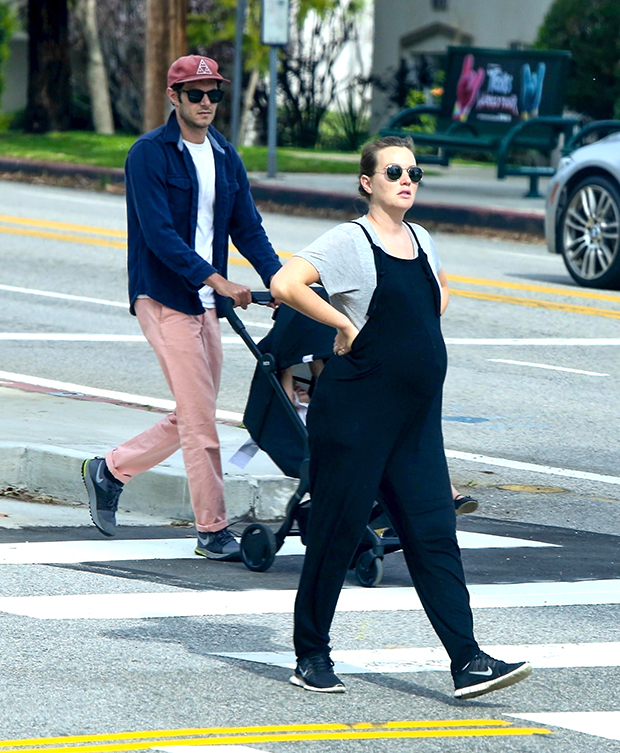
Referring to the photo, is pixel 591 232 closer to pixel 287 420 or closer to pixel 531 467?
pixel 531 467

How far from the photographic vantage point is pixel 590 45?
27.6m

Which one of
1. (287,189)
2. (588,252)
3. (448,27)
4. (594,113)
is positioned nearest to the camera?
(588,252)

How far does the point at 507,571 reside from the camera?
6.34 metres

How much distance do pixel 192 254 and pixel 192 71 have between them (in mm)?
727

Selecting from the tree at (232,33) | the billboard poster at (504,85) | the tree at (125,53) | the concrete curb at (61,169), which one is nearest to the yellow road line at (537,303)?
the billboard poster at (504,85)

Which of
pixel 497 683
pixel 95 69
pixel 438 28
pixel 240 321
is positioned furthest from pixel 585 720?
Result: pixel 438 28

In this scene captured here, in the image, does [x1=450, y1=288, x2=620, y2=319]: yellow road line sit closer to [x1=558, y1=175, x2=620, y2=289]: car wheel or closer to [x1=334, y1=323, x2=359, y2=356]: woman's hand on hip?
[x1=558, y1=175, x2=620, y2=289]: car wheel

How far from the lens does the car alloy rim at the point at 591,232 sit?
14148 millimetres

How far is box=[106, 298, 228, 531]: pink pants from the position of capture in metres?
6.26

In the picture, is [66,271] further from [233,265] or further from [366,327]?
[366,327]

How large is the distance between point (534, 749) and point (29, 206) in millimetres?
16045

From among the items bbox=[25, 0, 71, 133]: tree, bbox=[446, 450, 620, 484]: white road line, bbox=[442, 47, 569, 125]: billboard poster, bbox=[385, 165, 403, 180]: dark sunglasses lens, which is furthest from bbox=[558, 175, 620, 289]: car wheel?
bbox=[25, 0, 71, 133]: tree

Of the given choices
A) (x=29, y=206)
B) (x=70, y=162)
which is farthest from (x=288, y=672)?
(x=70, y=162)

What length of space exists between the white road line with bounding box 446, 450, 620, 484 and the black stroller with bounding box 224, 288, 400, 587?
6.45ft
